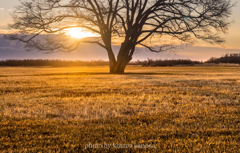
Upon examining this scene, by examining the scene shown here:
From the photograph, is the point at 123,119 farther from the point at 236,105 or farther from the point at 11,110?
the point at 236,105

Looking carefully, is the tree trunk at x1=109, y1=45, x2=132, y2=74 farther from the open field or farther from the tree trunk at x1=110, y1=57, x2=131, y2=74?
the open field

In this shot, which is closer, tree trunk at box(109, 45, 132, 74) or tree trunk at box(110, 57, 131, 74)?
tree trunk at box(109, 45, 132, 74)

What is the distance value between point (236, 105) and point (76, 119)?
5.69 m

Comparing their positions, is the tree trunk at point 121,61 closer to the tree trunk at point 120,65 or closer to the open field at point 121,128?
the tree trunk at point 120,65

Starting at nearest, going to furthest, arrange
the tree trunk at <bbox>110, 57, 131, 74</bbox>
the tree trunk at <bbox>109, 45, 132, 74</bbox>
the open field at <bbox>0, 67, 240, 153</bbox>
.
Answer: the open field at <bbox>0, 67, 240, 153</bbox> → the tree trunk at <bbox>109, 45, 132, 74</bbox> → the tree trunk at <bbox>110, 57, 131, 74</bbox>

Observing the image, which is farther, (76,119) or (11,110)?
(11,110)

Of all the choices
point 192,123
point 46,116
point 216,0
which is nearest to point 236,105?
point 192,123

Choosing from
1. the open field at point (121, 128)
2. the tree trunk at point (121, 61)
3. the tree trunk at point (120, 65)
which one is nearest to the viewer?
the open field at point (121, 128)

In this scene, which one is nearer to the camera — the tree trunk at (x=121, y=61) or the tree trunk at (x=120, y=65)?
the tree trunk at (x=121, y=61)

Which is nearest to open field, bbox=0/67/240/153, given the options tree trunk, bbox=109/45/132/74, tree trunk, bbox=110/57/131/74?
tree trunk, bbox=109/45/132/74

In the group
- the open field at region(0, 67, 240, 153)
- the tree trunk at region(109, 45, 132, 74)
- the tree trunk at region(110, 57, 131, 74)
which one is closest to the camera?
the open field at region(0, 67, 240, 153)

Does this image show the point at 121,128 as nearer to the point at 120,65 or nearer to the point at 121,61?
the point at 121,61

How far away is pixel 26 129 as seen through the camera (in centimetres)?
500

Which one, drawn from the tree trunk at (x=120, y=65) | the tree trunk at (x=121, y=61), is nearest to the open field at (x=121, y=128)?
Result: the tree trunk at (x=121, y=61)
